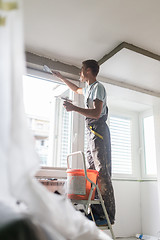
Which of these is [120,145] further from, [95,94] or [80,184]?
[80,184]

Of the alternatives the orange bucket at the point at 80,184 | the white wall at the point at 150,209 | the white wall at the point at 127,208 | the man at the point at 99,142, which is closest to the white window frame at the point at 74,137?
the man at the point at 99,142

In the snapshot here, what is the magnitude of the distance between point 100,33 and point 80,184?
1314 mm

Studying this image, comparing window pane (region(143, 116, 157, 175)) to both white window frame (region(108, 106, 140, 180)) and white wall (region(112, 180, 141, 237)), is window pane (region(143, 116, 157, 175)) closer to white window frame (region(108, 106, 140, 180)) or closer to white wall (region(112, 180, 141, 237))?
white window frame (region(108, 106, 140, 180))

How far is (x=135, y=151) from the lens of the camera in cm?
362

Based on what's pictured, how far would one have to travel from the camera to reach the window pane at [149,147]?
344cm

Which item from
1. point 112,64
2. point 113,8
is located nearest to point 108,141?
point 112,64

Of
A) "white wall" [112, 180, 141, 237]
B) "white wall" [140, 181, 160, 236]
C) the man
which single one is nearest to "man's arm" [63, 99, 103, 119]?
the man

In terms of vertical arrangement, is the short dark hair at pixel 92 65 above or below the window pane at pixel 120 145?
above

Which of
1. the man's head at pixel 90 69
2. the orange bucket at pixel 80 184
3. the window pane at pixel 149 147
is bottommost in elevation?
the orange bucket at pixel 80 184

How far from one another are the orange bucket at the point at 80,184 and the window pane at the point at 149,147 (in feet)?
5.89

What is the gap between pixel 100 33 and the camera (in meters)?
2.15

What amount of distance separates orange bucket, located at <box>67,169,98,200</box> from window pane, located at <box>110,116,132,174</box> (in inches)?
61.7

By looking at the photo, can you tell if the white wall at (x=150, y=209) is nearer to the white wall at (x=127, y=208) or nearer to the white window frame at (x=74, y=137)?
the white wall at (x=127, y=208)

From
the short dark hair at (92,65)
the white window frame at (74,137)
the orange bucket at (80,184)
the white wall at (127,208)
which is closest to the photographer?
the orange bucket at (80,184)
